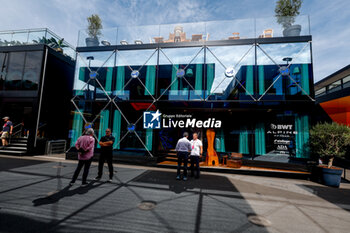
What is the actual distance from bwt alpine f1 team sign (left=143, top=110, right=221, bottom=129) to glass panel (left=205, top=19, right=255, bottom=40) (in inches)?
197

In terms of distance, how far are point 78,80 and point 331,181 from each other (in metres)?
14.0

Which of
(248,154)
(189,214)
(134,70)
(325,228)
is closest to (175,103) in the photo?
(134,70)

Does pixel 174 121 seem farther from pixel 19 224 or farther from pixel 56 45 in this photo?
pixel 56 45

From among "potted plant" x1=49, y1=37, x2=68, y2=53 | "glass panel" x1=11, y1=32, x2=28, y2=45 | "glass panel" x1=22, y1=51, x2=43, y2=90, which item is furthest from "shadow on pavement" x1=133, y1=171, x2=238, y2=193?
"glass panel" x1=11, y1=32, x2=28, y2=45

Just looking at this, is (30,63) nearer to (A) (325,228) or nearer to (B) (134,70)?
(B) (134,70)

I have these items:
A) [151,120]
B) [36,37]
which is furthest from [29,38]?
[151,120]

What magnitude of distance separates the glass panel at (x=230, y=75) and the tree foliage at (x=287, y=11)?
2.25m

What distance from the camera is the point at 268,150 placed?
8.41 metres

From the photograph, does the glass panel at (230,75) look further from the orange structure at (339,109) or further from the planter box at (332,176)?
the orange structure at (339,109)

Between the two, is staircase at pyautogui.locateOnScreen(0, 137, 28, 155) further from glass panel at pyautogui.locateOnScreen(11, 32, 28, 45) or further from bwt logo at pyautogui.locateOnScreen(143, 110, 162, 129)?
bwt logo at pyautogui.locateOnScreen(143, 110, 162, 129)

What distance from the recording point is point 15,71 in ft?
36.7

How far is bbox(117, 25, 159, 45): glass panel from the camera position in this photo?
33.4 ft

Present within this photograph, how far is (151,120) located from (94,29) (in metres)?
7.54

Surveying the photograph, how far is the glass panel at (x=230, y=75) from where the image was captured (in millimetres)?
8781
